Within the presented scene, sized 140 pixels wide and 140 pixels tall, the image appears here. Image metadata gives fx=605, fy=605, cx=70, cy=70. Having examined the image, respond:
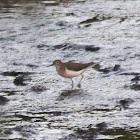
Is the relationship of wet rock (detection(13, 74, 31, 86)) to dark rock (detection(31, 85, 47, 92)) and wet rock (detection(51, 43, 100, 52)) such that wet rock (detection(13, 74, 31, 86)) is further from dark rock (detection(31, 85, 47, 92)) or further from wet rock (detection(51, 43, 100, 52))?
wet rock (detection(51, 43, 100, 52))

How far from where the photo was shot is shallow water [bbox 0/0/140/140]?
31.4ft

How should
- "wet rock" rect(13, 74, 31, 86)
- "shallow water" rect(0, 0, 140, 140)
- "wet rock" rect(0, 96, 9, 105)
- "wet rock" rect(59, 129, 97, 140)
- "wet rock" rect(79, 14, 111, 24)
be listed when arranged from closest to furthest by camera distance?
"wet rock" rect(59, 129, 97, 140) → "shallow water" rect(0, 0, 140, 140) → "wet rock" rect(0, 96, 9, 105) → "wet rock" rect(13, 74, 31, 86) → "wet rock" rect(79, 14, 111, 24)

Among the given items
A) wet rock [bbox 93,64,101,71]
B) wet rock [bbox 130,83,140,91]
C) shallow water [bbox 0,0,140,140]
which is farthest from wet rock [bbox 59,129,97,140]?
wet rock [bbox 93,64,101,71]

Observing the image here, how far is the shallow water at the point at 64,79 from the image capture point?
9562mm

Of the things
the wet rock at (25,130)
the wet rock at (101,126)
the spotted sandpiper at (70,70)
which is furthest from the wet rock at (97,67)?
the wet rock at (25,130)

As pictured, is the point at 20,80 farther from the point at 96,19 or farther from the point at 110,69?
the point at 96,19

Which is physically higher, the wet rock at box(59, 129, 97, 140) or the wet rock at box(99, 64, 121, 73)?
the wet rock at box(99, 64, 121, 73)

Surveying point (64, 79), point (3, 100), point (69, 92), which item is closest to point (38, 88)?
point (69, 92)

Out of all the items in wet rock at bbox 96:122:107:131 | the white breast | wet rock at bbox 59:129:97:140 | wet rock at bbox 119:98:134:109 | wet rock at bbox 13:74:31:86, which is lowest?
wet rock at bbox 59:129:97:140

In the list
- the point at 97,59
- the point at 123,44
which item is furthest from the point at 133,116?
the point at 123,44

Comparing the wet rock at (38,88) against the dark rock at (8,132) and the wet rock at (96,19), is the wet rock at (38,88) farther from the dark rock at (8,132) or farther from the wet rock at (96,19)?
the wet rock at (96,19)

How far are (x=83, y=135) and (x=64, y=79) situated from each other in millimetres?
4345

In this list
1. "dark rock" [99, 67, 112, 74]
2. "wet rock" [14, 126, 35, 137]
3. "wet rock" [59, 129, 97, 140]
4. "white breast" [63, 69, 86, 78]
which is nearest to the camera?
"wet rock" [59, 129, 97, 140]

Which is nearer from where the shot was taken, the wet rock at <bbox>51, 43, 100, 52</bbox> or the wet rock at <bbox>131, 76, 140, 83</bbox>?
the wet rock at <bbox>131, 76, 140, 83</bbox>
